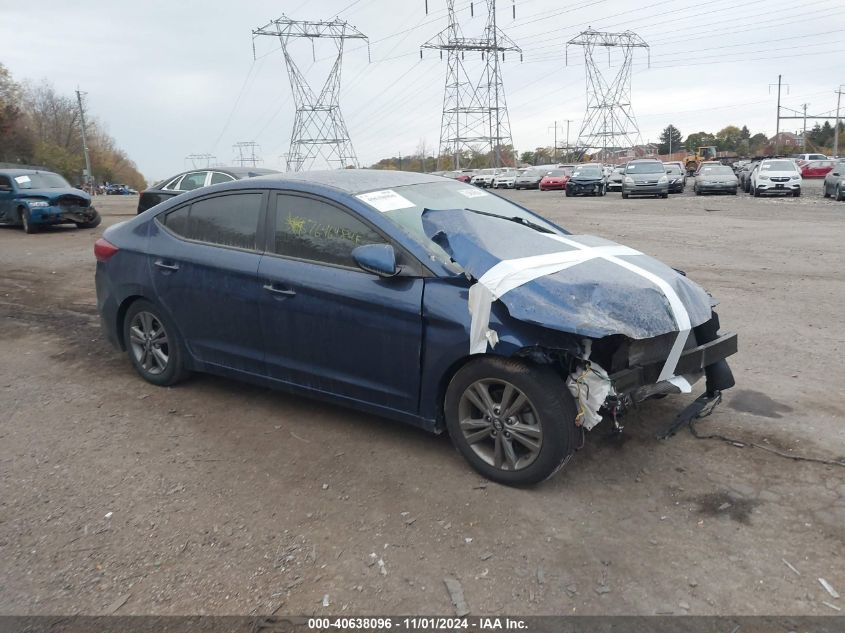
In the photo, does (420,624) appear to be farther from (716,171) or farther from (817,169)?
(817,169)

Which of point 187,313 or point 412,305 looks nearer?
point 412,305

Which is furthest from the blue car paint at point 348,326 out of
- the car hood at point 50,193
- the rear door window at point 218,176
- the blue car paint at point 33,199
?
the car hood at point 50,193

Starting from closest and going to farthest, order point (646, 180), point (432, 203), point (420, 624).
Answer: point (420, 624), point (432, 203), point (646, 180)

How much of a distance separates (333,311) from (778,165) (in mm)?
28779

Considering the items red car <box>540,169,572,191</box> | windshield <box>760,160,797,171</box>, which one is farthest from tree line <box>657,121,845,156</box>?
windshield <box>760,160,797,171</box>

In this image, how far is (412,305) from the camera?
3.71 m

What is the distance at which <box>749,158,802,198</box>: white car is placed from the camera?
26906mm

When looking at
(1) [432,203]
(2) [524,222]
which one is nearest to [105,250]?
(1) [432,203]

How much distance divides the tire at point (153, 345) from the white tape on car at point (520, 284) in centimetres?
249

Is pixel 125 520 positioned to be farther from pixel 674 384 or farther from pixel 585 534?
pixel 674 384

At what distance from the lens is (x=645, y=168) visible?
2956 cm

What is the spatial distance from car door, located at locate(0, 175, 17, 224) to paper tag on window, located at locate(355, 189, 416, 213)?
1654cm

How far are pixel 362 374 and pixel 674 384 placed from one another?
69.0 inches

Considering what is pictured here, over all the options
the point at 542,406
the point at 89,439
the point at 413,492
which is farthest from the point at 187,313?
the point at 542,406
